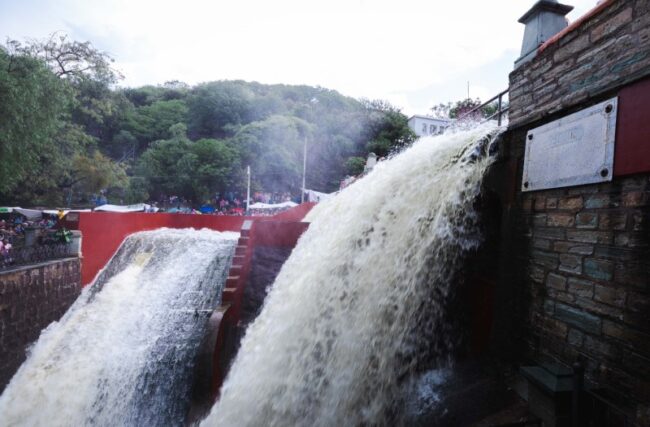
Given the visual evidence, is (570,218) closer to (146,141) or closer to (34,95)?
(34,95)

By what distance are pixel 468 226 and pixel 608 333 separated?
152 centimetres

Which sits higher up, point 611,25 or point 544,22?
point 544,22

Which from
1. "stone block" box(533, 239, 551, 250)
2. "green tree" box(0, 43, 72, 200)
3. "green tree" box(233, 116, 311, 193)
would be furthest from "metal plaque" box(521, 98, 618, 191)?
"green tree" box(233, 116, 311, 193)

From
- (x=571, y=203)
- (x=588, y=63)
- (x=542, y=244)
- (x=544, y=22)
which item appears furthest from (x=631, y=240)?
(x=544, y=22)

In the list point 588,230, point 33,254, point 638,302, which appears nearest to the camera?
point 638,302

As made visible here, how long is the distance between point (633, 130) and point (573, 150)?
1.66 ft

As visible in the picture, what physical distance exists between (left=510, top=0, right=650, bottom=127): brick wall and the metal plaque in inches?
5.6

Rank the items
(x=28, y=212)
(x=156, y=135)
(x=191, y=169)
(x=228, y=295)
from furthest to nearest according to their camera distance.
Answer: (x=156, y=135) → (x=191, y=169) → (x=28, y=212) → (x=228, y=295)

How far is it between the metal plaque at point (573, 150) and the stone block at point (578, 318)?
1.02 meters

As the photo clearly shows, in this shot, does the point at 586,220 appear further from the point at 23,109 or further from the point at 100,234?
the point at 23,109

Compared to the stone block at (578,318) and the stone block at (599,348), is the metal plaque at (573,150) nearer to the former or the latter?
the stone block at (578,318)

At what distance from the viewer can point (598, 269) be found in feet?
8.80

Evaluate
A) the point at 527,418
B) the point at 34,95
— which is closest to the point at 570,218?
the point at 527,418

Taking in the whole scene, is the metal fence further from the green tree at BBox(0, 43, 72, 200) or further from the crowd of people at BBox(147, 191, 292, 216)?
the crowd of people at BBox(147, 191, 292, 216)
